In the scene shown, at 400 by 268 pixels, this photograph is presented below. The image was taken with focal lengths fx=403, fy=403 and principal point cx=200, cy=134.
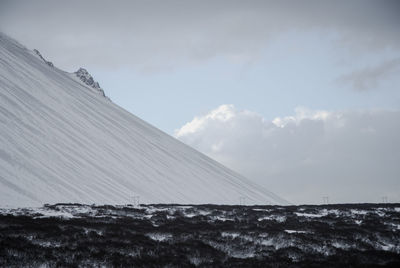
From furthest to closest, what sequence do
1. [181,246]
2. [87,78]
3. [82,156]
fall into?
[87,78]
[82,156]
[181,246]

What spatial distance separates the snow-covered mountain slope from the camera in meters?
44.7

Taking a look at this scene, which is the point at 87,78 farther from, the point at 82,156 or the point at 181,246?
the point at 181,246

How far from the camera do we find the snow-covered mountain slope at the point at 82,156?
44688 millimetres

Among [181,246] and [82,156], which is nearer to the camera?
[181,246]

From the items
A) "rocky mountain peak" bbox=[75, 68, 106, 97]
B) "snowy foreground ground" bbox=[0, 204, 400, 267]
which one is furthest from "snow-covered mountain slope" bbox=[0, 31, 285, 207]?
"rocky mountain peak" bbox=[75, 68, 106, 97]

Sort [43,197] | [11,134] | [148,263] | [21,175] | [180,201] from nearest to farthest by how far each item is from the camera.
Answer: [148,263] < [43,197] < [21,175] < [11,134] < [180,201]

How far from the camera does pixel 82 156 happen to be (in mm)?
59625

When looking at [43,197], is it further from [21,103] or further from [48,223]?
[21,103]

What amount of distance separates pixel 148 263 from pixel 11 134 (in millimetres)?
48144

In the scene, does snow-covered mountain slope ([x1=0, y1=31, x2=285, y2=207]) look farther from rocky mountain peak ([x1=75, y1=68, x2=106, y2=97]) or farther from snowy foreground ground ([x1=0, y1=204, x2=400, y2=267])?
rocky mountain peak ([x1=75, y1=68, x2=106, y2=97])

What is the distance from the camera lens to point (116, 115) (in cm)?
9869

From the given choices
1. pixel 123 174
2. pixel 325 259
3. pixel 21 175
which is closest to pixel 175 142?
pixel 123 174

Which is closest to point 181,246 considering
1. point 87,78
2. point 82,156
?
point 82,156

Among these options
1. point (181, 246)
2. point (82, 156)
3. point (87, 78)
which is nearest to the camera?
point (181, 246)
